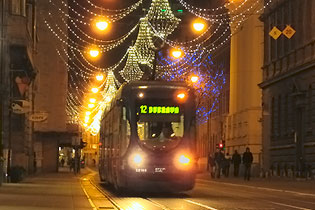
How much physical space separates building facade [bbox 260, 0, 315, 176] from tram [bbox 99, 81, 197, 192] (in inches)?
753

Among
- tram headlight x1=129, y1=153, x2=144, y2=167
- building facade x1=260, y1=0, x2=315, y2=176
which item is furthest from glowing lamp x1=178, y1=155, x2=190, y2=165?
building facade x1=260, y1=0, x2=315, y2=176

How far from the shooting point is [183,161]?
28500 mm

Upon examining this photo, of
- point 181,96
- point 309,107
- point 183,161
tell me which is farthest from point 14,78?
point 183,161

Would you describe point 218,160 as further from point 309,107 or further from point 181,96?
point 181,96

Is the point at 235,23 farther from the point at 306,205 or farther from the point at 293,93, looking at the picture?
the point at 306,205

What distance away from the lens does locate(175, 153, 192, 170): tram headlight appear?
28.4 m

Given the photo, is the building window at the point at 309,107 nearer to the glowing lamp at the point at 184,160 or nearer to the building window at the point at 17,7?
the building window at the point at 17,7

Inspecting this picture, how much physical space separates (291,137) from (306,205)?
32.4m

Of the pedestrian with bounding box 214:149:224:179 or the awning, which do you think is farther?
the pedestrian with bounding box 214:149:224:179

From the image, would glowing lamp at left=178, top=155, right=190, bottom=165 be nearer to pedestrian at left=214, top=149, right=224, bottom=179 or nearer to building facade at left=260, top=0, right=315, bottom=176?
building facade at left=260, top=0, right=315, bottom=176

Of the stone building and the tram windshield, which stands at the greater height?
the stone building

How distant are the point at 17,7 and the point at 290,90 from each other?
709 inches

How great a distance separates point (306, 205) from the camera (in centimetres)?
2409

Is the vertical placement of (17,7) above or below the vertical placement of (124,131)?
above
